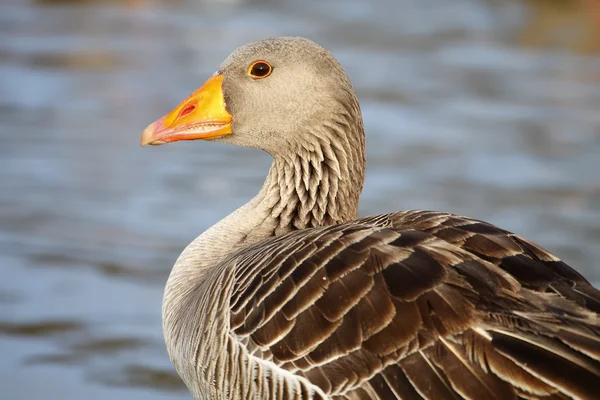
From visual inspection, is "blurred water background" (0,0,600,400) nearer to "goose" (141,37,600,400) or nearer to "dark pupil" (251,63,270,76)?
"goose" (141,37,600,400)

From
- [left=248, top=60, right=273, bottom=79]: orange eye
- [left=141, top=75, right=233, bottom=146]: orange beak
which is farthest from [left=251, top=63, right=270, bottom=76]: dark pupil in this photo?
[left=141, top=75, right=233, bottom=146]: orange beak

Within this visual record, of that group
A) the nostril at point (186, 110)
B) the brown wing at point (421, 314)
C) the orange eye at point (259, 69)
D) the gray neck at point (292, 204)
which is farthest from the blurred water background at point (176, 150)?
the brown wing at point (421, 314)

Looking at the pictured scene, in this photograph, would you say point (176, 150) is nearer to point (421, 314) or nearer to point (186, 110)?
point (186, 110)

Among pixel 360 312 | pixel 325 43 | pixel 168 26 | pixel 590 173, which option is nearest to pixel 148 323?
pixel 360 312

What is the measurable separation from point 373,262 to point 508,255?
55 cm

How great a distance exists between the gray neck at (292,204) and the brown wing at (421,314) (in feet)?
2.09

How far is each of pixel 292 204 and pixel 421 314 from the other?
4.55 ft

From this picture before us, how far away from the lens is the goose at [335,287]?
354 centimetres

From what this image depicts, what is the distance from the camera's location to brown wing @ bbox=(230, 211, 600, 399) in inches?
136

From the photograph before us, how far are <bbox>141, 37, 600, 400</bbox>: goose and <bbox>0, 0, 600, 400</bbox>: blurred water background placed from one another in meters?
1.69

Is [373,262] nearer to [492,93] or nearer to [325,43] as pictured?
[492,93]

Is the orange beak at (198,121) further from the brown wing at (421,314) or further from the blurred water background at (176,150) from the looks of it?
the blurred water background at (176,150)

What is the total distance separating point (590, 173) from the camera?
31.4 ft

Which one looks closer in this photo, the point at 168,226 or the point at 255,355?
the point at 255,355
